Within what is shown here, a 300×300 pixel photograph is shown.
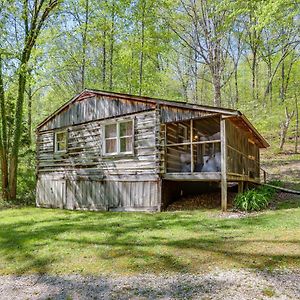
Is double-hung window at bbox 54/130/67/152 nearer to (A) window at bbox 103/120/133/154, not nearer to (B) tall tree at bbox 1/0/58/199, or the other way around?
(B) tall tree at bbox 1/0/58/199

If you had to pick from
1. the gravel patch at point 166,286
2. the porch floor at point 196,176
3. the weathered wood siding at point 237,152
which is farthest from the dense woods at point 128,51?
the gravel patch at point 166,286

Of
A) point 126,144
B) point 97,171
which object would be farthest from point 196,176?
point 97,171

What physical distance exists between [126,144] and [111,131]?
109 centimetres

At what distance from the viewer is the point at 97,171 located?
14.0 metres

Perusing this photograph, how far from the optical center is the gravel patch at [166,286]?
4.40 meters

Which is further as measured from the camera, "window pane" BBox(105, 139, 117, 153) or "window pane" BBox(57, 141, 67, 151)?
"window pane" BBox(57, 141, 67, 151)

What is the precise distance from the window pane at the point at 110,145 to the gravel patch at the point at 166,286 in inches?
335

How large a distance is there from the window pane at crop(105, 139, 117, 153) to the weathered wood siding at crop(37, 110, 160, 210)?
0.32 metres

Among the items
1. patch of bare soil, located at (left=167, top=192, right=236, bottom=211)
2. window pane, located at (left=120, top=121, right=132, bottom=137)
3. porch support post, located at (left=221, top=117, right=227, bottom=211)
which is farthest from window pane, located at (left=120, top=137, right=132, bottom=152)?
porch support post, located at (left=221, top=117, right=227, bottom=211)

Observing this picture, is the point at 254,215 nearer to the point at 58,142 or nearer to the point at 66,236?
the point at 66,236

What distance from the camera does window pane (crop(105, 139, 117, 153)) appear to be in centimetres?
1369

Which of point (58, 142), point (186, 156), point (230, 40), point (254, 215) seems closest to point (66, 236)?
point (254, 215)

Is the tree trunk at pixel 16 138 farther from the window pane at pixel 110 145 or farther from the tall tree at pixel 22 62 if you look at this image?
the window pane at pixel 110 145

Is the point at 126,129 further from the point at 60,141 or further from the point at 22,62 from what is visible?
the point at 22,62
